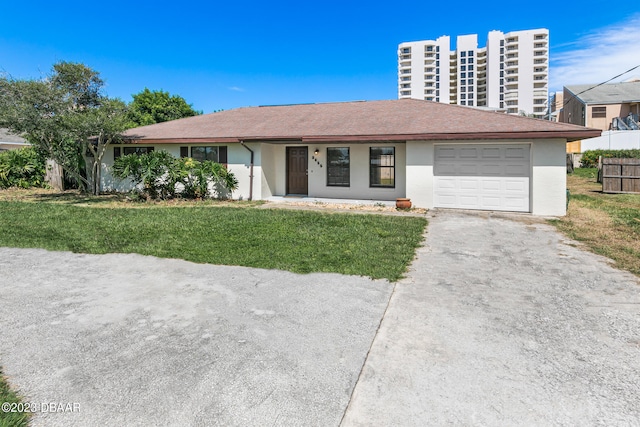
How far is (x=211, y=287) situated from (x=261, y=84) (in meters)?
32.7

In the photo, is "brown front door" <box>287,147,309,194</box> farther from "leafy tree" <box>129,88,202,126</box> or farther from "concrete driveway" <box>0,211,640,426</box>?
"leafy tree" <box>129,88,202,126</box>

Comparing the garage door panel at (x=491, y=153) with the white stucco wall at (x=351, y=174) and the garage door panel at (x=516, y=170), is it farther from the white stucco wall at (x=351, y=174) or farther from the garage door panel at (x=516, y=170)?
the white stucco wall at (x=351, y=174)

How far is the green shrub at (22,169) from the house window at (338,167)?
1375 centimetres

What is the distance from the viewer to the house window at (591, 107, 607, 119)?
3638 cm

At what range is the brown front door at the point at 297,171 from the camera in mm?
15133

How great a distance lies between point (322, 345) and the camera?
331 cm

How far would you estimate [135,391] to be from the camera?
262 centimetres

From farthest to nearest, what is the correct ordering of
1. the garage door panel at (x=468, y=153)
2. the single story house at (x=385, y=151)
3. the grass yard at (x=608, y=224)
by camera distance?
the garage door panel at (x=468, y=153)
the single story house at (x=385, y=151)
the grass yard at (x=608, y=224)

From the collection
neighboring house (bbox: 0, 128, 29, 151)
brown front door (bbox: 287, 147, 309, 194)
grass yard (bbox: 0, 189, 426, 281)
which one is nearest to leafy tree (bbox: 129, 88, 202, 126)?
neighboring house (bbox: 0, 128, 29, 151)

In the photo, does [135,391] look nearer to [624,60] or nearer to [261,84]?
[624,60]

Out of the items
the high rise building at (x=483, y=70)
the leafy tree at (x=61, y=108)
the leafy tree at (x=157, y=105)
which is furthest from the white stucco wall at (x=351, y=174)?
the high rise building at (x=483, y=70)

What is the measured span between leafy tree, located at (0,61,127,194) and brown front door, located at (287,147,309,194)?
6.22 meters

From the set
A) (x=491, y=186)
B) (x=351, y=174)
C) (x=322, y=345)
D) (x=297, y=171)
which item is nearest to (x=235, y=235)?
(x=322, y=345)

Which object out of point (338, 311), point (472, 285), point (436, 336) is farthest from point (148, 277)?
point (472, 285)
